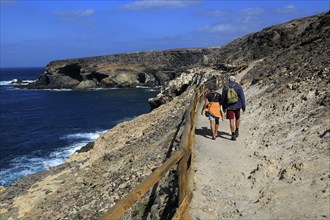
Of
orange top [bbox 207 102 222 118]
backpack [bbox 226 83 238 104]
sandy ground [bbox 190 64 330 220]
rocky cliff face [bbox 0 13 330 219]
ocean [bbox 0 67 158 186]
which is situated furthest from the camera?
ocean [bbox 0 67 158 186]

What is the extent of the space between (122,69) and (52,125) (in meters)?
51.1

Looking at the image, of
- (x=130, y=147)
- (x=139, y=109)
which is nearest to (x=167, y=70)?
(x=139, y=109)

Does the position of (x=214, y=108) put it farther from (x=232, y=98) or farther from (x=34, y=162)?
(x=34, y=162)

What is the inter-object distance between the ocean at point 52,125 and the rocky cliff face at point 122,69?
16712mm

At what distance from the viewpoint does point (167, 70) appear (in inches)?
3748

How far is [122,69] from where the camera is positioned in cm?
9562

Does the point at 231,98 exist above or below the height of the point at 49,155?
above

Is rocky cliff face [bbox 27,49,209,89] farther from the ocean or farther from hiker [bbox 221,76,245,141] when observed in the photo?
hiker [bbox 221,76,245,141]

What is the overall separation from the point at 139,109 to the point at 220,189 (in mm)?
49254

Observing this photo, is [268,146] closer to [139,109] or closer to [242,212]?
[242,212]

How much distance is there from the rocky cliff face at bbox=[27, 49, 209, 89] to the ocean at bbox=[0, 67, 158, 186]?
54.8 ft

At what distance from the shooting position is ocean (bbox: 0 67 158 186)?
99.0 ft

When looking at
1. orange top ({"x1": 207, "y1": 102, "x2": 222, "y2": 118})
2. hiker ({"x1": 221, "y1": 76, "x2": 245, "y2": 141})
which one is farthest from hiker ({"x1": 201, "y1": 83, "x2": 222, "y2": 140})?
hiker ({"x1": 221, "y1": 76, "x2": 245, "y2": 141})

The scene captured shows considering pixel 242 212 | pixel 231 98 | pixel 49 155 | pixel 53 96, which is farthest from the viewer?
pixel 53 96
